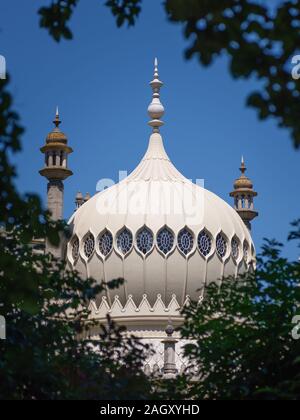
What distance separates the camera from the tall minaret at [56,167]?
115ft

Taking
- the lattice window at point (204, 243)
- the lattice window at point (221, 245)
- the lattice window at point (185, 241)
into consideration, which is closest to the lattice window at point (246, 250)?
the lattice window at point (221, 245)

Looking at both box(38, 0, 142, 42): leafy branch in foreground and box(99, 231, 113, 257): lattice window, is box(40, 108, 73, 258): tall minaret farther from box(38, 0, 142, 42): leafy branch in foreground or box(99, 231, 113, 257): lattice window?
box(38, 0, 142, 42): leafy branch in foreground

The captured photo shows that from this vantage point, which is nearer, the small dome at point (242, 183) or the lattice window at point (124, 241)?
the lattice window at point (124, 241)

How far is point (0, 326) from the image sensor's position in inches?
454

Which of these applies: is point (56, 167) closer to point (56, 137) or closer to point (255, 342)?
point (56, 137)

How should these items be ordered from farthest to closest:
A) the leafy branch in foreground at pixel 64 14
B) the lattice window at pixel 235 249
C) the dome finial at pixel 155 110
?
the dome finial at pixel 155 110
the lattice window at pixel 235 249
the leafy branch in foreground at pixel 64 14

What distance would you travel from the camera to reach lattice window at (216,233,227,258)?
3356cm

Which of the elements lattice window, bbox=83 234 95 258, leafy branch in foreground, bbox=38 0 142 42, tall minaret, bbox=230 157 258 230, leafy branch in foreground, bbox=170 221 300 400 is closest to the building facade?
lattice window, bbox=83 234 95 258

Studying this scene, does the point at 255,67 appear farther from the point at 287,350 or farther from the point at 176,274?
the point at 176,274

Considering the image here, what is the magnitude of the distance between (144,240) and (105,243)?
1.33 metres

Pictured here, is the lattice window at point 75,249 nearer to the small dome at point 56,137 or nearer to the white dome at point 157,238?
the white dome at point 157,238

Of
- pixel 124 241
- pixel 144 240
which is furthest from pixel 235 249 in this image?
pixel 124 241

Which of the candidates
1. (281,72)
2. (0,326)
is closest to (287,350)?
(0,326)

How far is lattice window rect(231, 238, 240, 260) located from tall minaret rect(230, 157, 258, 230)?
20.2ft
